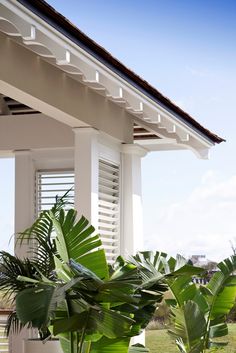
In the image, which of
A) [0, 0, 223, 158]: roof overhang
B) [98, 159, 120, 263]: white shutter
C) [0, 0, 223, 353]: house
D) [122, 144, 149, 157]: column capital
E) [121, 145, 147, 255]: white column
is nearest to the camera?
[0, 0, 223, 158]: roof overhang

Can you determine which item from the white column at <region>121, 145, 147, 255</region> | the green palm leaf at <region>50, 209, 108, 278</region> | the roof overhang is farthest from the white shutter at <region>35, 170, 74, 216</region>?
the green palm leaf at <region>50, 209, 108, 278</region>

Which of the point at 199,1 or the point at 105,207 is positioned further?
the point at 199,1

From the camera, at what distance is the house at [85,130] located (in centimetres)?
→ 789

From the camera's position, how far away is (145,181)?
27328mm

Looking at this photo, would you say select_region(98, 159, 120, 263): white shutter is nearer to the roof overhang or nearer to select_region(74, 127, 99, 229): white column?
select_region(74, 127, 99, 229): white column

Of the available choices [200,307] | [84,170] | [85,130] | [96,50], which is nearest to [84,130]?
[85,130]

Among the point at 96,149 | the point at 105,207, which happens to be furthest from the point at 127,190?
the point at 96,149

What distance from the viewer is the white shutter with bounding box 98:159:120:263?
10338 mm

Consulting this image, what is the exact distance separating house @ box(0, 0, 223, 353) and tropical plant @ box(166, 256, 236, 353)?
1301mm

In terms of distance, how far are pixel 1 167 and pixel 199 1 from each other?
623 centimetres

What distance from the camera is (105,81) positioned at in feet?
27.2

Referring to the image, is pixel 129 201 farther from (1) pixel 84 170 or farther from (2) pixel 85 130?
(2) pixel 85 130

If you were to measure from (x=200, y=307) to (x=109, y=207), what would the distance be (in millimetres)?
1977

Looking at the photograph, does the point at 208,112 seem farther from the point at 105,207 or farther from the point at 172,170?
the point at 105,207
